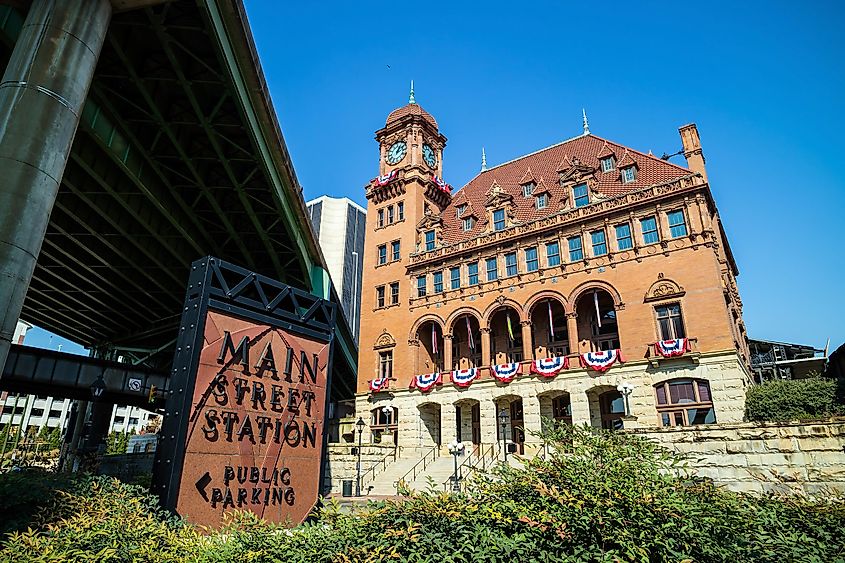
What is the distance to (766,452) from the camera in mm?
19922

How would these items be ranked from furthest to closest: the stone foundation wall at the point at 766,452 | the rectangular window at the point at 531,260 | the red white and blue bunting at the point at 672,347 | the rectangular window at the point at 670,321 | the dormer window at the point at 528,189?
the dormer window at the point at 528,189, the rectangular window at the point at 531,260, the rectangular window at the point at 670,321, the red white and blue bunting at the point at 672,347, the stone foundation wall at the point at 766,452

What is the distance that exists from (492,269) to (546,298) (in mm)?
5312

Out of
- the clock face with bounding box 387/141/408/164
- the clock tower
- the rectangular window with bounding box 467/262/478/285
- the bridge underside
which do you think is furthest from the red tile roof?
the bridge underside

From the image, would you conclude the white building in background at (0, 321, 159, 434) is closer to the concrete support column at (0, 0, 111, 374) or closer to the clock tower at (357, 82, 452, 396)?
the clock tower at (357, 82, 452, 396)

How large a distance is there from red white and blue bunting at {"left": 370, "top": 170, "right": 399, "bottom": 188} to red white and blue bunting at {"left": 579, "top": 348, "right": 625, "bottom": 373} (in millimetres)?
24602

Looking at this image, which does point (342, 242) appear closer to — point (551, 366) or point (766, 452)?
point (551, 366)

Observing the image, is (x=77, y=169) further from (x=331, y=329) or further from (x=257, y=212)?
(x=331, y=329)

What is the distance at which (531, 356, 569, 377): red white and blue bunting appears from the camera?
113 ft

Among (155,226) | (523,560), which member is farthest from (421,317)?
(523,560)

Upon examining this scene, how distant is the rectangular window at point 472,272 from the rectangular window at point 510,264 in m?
2.68

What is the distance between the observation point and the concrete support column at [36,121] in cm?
1199

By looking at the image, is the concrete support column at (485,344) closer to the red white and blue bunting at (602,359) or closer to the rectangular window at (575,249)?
the red white and blue bunting at (602,359)

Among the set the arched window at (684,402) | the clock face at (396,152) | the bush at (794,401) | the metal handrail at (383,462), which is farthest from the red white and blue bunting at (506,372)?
the clock face at (396,152)

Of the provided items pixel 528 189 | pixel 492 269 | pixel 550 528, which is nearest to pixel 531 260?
pixel 492 269
